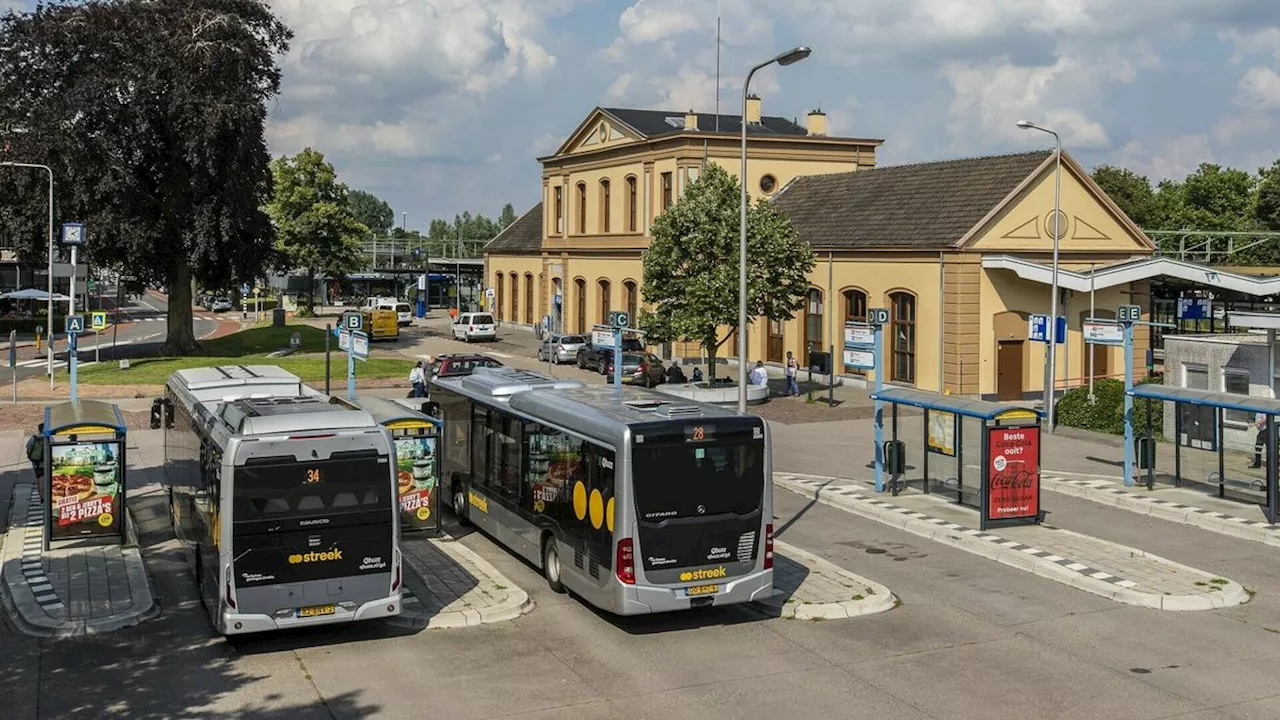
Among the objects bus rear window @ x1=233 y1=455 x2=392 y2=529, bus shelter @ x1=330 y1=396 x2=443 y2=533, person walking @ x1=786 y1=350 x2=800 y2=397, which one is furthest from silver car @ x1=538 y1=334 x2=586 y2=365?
bus rear window @ x1=233 y1=455 x2=392 y2=529

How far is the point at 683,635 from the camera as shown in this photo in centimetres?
1491

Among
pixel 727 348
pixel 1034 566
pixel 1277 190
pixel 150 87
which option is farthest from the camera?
pixel 1277 190

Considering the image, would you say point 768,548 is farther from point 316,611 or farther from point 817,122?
point 817,122

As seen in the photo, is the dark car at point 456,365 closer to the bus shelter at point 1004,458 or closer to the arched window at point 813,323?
the arched window at point 813,323

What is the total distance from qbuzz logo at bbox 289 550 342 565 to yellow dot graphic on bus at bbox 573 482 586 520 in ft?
10.3

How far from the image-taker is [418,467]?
19594 millimetres

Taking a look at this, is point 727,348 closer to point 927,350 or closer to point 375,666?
point 927,350

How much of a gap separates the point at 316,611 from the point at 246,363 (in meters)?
37.6

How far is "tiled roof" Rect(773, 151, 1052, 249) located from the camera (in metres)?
42.7

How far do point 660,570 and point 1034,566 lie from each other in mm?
6615

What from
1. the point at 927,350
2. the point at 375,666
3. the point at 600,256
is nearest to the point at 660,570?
the point at 375,666

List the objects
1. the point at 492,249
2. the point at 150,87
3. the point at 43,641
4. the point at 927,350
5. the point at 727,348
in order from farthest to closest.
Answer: the point at 492,249
the point at 727,348
the point at 150,87
the point at 927,350
the point at 43,641

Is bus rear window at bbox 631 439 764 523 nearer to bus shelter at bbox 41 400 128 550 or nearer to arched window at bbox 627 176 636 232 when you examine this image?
bus shelter at bbox 41 400 128 550

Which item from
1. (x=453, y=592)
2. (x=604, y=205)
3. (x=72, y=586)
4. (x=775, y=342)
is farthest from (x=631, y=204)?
(x=72, y=586)
